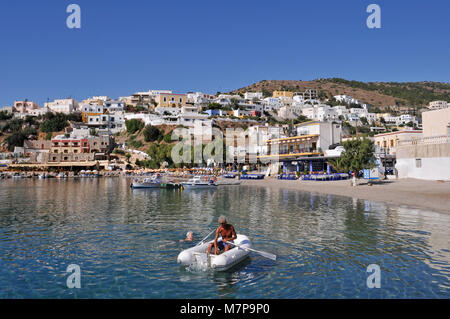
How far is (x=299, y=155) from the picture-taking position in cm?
5672

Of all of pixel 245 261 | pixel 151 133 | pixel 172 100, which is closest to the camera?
pixel 245 261

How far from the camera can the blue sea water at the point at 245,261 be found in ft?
28.8

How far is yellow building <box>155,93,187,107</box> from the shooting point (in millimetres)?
138875

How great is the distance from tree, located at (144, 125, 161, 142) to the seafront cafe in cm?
5012

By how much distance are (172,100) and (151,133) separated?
3889cm

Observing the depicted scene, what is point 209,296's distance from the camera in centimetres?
843


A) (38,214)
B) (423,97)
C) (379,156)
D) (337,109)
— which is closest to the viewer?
(38,214)

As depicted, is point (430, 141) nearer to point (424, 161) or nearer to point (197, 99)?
point (424, 161)

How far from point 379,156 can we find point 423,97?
575ft

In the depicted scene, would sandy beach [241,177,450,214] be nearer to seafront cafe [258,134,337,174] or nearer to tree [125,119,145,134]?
seafront cafe [258,134,337,174]

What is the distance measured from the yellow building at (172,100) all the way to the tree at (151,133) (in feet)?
111

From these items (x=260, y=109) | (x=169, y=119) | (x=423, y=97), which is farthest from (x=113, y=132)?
(x=423, y=97)

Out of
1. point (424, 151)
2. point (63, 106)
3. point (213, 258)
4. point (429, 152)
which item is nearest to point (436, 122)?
point (424, 151)
